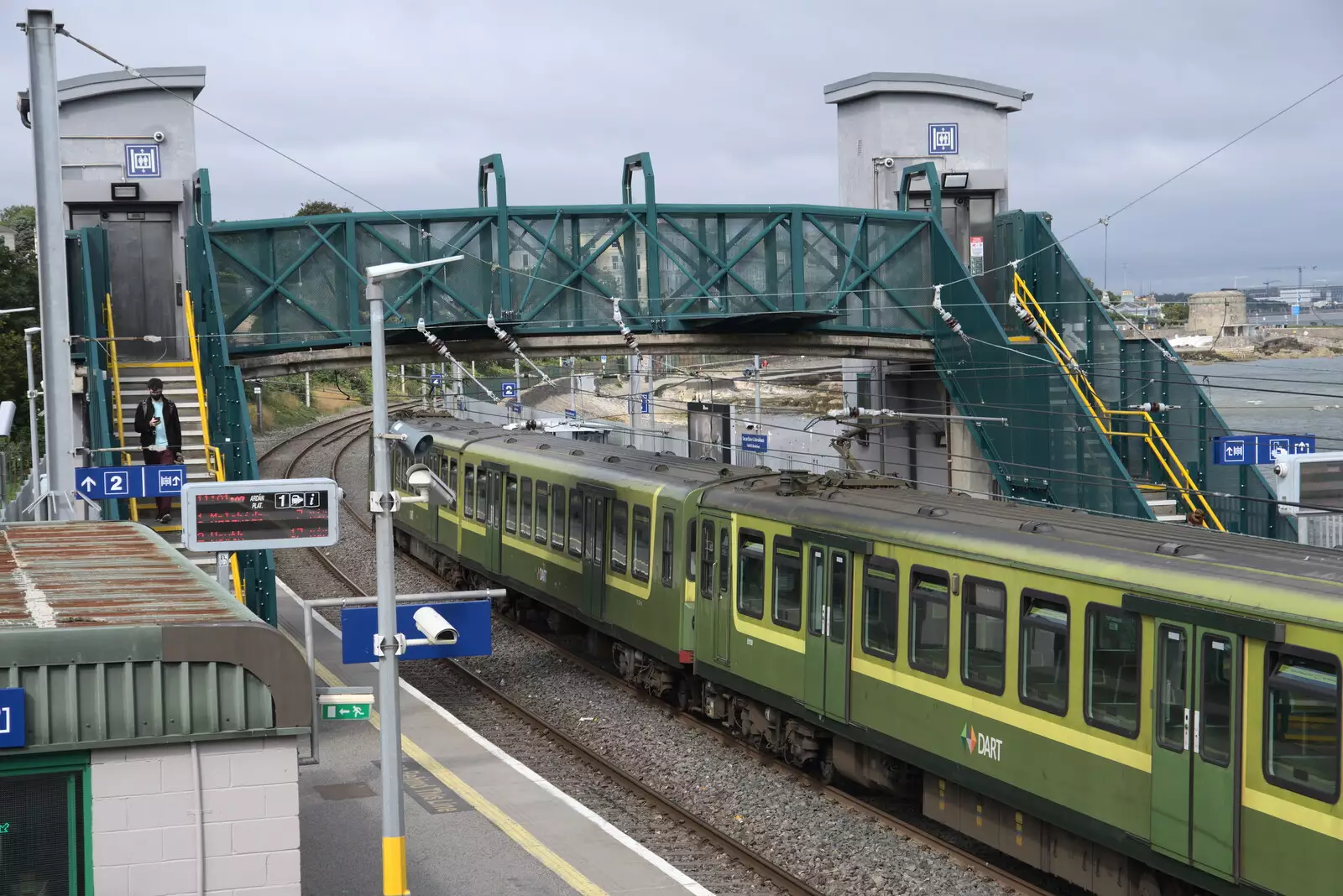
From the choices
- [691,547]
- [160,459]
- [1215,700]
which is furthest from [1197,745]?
[160,459]

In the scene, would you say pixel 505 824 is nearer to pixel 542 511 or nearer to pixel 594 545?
pixel 594 545

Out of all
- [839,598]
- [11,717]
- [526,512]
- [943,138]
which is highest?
[943,138]

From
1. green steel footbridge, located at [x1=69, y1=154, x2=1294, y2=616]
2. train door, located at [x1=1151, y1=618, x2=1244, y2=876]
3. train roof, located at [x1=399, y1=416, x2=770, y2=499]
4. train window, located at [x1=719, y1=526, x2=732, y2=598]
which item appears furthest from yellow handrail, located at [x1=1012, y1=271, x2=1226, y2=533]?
train door, located at [x1=1151, y1=618, x2=1244, y2=876]

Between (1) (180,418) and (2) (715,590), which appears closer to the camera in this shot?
(2) (715,590)

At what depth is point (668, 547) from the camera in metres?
16.6

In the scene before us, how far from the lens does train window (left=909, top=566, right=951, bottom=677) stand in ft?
38.2

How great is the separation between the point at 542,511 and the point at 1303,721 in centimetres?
1397

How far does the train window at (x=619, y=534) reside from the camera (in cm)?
1786

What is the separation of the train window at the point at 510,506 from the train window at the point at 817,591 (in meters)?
9.51

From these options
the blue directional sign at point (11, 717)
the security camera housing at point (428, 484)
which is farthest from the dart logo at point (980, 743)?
the blue directional sign at point (11, 717)

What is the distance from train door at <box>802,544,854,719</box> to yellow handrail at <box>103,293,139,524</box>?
9.04 meters

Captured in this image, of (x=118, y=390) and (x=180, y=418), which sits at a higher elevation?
(x=118, y=390)

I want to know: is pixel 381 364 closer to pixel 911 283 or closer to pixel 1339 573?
pixel 1339 573

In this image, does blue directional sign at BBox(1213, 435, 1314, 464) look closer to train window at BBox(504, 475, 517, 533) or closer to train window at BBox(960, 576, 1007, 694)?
train window at BBox(504, 475, 517, 533)
